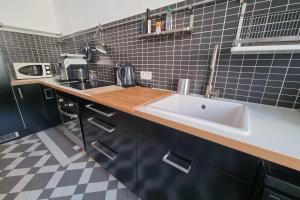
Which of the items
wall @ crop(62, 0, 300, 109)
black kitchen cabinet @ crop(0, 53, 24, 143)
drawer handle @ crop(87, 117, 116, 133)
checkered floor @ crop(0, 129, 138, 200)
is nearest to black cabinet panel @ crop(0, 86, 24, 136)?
black kitchen cabinet @ crop(0, 53, 24, 143)

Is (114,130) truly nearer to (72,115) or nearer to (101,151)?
(101,151)

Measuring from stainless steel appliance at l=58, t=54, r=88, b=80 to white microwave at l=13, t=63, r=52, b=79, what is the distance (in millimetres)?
512

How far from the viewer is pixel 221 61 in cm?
98

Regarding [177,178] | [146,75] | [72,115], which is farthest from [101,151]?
[146,75]

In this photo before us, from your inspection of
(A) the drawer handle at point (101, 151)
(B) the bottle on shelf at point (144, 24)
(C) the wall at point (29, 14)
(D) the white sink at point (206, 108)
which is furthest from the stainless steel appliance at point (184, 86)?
(C) the wall at point (29, 14)

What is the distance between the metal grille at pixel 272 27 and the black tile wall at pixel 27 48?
115 inches

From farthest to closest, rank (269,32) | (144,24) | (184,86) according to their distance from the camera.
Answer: (144,24) < (184,86) < (269,32)

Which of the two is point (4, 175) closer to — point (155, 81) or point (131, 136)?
point (131, 136)

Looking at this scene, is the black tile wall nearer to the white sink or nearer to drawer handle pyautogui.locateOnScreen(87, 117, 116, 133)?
drawer handle pyautogui.locateOnScreen(87, 117, 116, 133)

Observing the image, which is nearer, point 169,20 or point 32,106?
point 169,20

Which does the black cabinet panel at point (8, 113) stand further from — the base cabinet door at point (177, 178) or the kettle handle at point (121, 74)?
the base cabinet door at point (177, 178)

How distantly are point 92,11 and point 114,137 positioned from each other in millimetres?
1744

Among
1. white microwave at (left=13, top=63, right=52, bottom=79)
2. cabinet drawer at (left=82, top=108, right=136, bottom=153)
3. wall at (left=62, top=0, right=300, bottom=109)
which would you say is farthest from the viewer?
white microwave at (left=13, top=63, right=52, bottom=79)

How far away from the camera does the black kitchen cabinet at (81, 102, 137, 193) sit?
3.07ft
